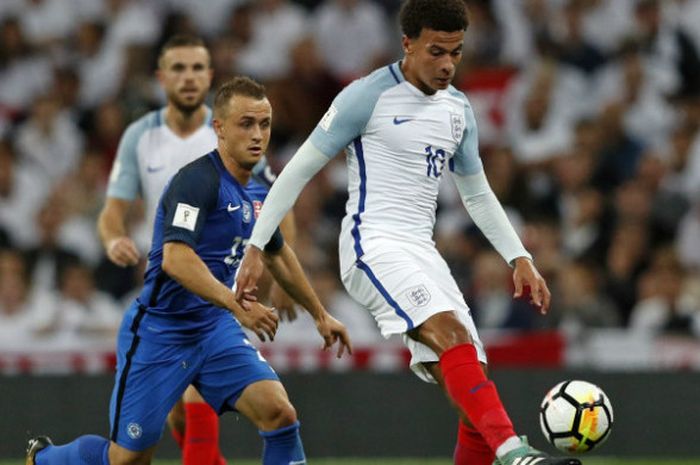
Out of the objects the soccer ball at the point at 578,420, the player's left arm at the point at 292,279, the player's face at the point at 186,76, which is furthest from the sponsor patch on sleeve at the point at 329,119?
the player's face at the point at 186,76

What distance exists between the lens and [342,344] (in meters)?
7.02

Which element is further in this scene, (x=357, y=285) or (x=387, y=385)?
(x=387, y=385)

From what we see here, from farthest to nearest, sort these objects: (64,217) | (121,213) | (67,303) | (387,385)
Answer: (64,217)
(67,303)
(387,385)
(121,213)

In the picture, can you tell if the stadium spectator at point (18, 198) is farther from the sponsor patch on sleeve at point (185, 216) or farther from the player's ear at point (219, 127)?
the sponsor patch on sleeve at point (185, 216)

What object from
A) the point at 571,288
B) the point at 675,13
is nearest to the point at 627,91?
the point at 675,13

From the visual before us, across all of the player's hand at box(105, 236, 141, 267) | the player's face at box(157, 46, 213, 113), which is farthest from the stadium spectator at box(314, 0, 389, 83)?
the player's hand at box(105, 236, 141, 267)

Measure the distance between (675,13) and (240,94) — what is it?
835 centimetres

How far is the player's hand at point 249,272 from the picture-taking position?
6418 mm

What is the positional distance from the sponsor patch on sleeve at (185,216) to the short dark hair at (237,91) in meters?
0.54

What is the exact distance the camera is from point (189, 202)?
266 inches

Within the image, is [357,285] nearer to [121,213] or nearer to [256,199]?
[256,199]

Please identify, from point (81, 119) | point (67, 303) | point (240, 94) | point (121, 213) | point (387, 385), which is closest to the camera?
point (240, 94)

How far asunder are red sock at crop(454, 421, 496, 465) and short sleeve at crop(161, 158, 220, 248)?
1.55m

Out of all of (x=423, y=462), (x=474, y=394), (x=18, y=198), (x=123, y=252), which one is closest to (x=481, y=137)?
(x=423, y=462)
